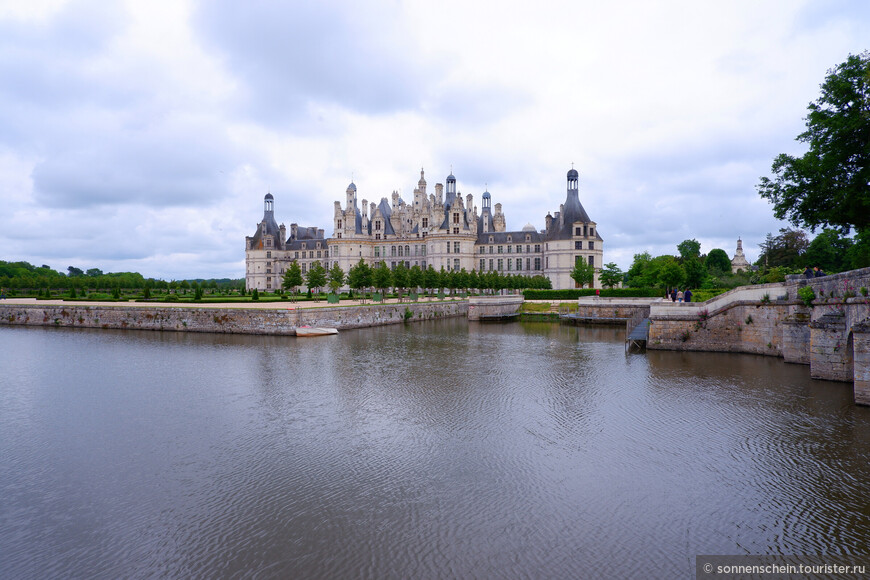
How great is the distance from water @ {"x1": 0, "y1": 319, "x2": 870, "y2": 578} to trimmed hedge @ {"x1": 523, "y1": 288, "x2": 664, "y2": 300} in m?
28.4

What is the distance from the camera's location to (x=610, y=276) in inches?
2283

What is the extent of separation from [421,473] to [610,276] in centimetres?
5394

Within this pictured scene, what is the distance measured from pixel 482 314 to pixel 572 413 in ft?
104

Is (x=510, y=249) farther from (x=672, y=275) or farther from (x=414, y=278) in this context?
(x=672, y=275)

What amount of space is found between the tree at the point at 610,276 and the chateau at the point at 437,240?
364 centimetres

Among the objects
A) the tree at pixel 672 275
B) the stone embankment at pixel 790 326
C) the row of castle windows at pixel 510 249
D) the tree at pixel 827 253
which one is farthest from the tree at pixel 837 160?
the row of castle windows at pixel 510 249

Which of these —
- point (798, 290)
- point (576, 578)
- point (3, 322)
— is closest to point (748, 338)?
point (798, 290)

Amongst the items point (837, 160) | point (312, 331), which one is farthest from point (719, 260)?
point (312, 331)

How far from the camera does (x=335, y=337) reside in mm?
→ 28844

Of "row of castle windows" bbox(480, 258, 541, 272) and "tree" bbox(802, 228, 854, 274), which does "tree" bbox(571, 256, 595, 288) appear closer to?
"row of castle windows" bbox(480, 258, 541, 272)

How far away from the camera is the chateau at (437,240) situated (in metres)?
65.8

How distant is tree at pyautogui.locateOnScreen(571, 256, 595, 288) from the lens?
194ft

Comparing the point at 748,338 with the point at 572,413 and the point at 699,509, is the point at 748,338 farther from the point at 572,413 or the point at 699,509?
the point at 699,509

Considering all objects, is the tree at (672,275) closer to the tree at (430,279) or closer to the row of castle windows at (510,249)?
the tree at (430,279)
